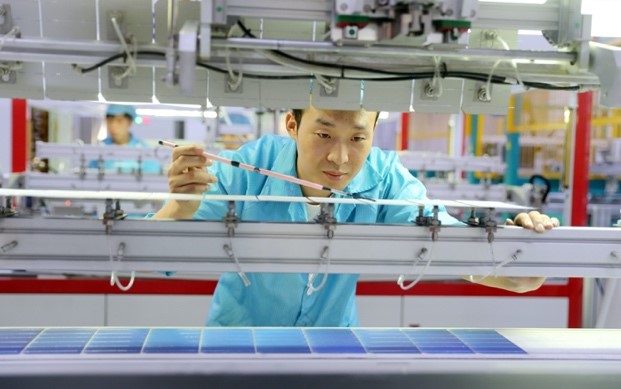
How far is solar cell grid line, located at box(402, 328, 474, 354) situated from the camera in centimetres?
146

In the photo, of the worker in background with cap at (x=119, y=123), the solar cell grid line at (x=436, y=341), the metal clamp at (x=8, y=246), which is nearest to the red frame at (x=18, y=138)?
the worker in background with cap at (x=119, y=123)

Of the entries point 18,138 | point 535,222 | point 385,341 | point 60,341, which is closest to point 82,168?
point 18,138

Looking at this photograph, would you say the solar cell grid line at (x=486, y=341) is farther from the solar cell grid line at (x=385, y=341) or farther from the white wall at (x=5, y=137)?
the white wall at (x=5, y=137)

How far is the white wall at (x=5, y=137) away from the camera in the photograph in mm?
4988

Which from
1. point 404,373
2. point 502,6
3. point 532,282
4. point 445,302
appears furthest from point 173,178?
point 445,302

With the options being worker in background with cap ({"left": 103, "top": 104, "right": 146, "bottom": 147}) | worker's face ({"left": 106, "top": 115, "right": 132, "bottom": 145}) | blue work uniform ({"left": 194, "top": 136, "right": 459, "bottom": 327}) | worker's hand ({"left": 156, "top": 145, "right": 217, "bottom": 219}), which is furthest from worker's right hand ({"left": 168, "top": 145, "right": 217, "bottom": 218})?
worker's face ({"left": 106, "top": 115, "right": 132, "bottom": 145})

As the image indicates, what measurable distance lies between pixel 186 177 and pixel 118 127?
5419mm

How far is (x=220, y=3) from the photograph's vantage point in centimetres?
121

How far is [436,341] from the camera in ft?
5.05

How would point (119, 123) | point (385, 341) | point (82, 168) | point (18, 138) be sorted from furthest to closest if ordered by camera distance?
point (119, 123) < point (18, 138) < point (82, 168) < point (385, 341)

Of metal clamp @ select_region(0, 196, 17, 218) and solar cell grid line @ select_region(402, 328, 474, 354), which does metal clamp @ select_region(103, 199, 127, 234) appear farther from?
solar cell grid line @ select_region(402, 328, 474, 354)

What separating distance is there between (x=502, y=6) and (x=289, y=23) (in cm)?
51

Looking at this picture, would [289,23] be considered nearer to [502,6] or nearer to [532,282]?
[502,6]

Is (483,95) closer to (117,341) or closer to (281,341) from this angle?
(281,341)
